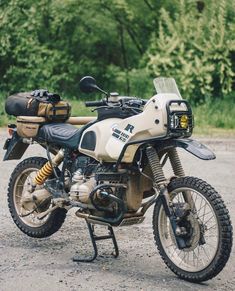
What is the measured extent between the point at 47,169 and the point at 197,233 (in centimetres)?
157

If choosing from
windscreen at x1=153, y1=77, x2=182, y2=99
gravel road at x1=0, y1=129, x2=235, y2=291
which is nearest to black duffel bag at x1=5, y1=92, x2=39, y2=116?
gravel road at x1=0, y1=129, x2=235, y2=291

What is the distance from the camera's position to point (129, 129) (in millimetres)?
5969

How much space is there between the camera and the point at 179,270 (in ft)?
19.0

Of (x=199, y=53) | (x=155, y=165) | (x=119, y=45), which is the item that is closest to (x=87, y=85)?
(x=155, y=165)

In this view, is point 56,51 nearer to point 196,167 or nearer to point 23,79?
point 23,79

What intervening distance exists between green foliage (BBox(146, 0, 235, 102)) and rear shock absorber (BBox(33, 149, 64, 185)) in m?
11.3

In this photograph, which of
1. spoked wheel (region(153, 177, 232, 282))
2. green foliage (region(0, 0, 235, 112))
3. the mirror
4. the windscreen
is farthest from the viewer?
green foliage (region(0, 0, 235, 112))

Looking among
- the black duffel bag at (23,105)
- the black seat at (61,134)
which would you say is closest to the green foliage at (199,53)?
the black duffel bag at (23,105)

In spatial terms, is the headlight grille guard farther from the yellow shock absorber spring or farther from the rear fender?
the rear fender

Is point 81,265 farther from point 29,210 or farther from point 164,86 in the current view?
point 164,86

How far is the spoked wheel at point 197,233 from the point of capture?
18.2 ft

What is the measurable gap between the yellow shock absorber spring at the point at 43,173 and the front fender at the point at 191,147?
46.1 inches

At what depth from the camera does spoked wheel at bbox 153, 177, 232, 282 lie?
5.55 meters

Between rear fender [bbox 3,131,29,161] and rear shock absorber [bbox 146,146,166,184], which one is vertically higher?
rear shock absorber [bbox 146,146,166,184]
